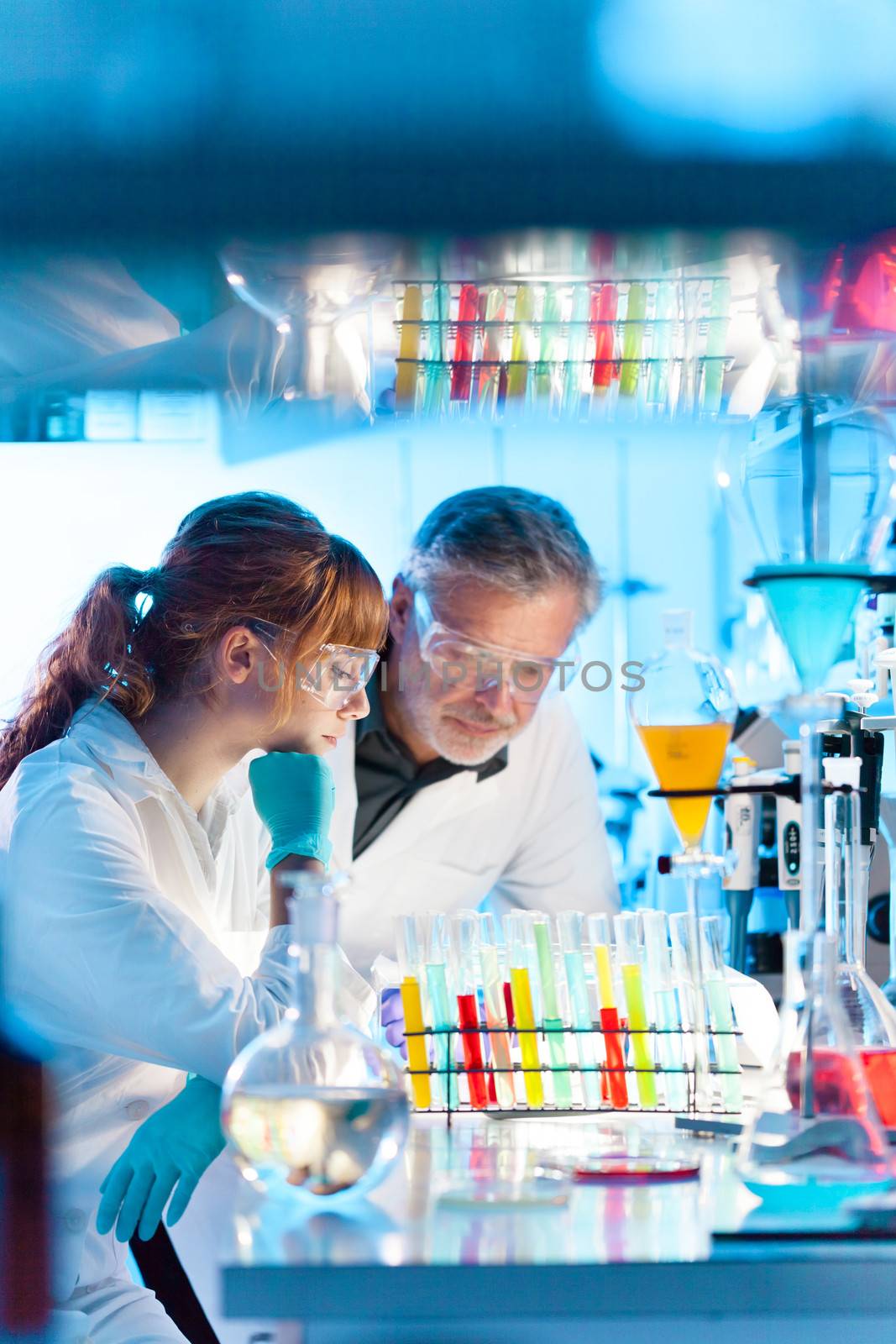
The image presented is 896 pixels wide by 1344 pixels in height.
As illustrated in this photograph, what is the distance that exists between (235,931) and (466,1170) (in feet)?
2.71

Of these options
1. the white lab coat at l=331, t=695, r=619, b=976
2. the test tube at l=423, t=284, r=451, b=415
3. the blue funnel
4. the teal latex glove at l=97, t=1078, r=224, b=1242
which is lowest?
the teal latex glove at l=97, t=1078, r=224, b=1242

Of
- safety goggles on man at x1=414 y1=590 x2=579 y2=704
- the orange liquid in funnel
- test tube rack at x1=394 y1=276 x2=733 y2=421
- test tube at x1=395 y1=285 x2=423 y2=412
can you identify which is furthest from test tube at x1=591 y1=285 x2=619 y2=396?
the orange liquid in funnel

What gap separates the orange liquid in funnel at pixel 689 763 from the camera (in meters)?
1.55

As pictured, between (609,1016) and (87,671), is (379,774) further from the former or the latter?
(609,1016)

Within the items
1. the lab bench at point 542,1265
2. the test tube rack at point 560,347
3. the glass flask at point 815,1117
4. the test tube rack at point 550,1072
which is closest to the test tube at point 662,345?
the test tube rack at point 560,347

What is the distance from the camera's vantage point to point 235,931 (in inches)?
76.1

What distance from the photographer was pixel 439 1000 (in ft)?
5.16

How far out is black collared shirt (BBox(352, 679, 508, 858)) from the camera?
203 cm

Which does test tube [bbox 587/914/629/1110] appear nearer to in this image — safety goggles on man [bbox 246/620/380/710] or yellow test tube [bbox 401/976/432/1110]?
yellow test tube [bbox 401/976/432/1110]

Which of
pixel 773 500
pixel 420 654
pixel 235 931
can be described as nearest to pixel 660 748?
pixel 773 500

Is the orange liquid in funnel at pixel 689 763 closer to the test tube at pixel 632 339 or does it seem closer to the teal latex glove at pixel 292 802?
the teal latex glove at pixel 292 802

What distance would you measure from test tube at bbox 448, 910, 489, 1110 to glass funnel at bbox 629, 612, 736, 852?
0.28 meters

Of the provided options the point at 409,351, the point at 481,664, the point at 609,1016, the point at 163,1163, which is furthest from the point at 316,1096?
the point at 409,351

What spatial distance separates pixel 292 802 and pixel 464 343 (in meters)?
0.72
